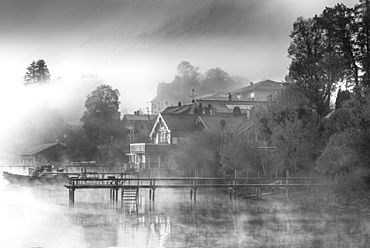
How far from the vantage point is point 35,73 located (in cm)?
17350

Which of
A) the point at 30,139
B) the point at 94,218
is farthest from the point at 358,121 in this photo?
the point at 30,139

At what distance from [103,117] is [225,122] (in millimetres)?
43512

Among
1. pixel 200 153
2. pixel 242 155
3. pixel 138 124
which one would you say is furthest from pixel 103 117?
pixel 242 155

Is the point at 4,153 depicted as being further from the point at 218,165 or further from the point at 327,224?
the point at 327,224

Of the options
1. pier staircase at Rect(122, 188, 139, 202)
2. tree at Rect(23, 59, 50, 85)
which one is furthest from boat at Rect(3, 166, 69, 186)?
tree at Rect(23, 59, 50, 85)

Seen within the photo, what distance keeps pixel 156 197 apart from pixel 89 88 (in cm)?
11043

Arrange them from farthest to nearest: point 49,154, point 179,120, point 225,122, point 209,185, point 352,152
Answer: point 49,154 < point 179,120 < point 225,122 < point 209,185 < point 352,152

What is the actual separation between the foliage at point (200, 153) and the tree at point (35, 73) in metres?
94.1

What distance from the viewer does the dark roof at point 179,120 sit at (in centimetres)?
10619

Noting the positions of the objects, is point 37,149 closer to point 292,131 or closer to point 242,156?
point 242,156

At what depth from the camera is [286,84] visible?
74188 millimetres

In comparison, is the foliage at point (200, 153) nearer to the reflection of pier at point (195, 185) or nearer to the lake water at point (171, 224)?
the reflection of pier at point (195, 185)

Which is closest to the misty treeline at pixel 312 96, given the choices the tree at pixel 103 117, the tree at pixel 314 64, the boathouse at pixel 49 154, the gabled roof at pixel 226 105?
the tree at pixel 314 64

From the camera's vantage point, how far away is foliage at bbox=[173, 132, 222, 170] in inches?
3430
